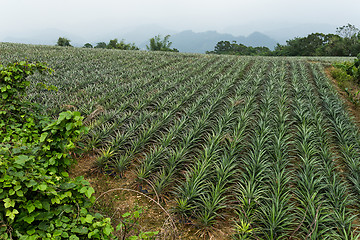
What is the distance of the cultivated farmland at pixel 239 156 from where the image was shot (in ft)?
8.16

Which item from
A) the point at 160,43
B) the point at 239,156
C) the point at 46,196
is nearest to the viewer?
the point at 46,196

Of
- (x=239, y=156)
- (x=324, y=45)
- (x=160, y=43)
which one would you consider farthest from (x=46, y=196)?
(x=324, y=45)

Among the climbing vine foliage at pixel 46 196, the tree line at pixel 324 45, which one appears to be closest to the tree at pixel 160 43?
the tree line at pixel 324 45

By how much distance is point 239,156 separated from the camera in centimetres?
378

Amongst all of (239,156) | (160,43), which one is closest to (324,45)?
(160,43)

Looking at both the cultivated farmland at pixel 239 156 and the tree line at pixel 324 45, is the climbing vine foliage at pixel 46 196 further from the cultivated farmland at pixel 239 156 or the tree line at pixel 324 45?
the tree line at pixel 324 45

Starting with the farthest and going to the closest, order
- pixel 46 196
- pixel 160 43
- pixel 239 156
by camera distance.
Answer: pixel 160 43 < pixel 239 156 < pixel 46 196

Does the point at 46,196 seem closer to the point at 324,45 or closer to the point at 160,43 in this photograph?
the point at 160,43

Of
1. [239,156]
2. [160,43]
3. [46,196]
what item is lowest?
[239,156]

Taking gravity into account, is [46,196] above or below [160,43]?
below

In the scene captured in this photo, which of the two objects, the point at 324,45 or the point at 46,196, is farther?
the point at 324,45

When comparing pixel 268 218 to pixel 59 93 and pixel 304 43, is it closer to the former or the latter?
pixel 59 93

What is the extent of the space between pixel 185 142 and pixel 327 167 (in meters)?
2.45

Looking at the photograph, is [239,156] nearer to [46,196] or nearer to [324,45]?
[46,196]
